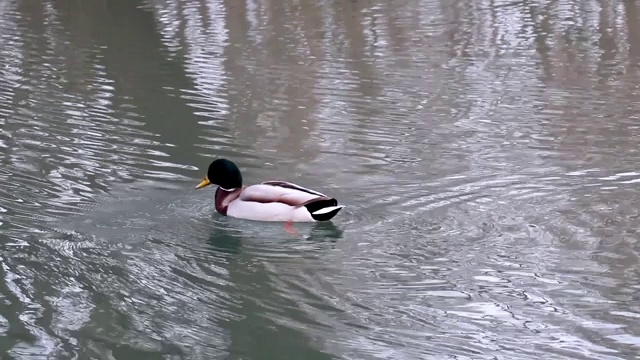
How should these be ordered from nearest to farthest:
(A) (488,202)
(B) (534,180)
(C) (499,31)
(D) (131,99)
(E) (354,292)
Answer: (E) (354,292) < (A) (488,202) < (B) (534,180) < (D) (131,99) < (C) (499,31)

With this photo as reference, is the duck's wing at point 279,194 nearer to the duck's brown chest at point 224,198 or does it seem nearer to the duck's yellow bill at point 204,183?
the duck's brown chest at point 224,198

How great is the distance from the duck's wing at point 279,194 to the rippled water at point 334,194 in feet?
0.59

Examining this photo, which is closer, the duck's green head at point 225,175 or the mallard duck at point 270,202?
the mallard duck at point 270,202

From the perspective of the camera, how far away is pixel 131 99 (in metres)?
12.6

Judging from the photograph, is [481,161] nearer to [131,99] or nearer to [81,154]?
[81,154]

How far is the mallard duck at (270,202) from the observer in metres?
7.84

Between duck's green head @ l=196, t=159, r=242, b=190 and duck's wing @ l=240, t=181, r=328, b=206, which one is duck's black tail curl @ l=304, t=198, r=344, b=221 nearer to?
duck's wing @ l=240, t=181, r=328, b=206

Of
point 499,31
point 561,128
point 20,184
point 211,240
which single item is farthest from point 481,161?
point 499,31

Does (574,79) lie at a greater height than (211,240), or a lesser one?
lesser

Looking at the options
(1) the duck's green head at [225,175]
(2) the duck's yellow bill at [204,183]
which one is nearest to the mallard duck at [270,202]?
(1) the duck's green head at [225,175]

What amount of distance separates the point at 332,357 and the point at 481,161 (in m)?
4.06

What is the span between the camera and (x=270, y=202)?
7.95m

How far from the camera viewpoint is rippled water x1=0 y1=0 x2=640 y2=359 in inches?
240

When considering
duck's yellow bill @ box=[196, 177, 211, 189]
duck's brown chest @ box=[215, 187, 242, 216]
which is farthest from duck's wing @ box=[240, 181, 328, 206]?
duck's yellow bill @ box=[196, 177, 211, 189]
